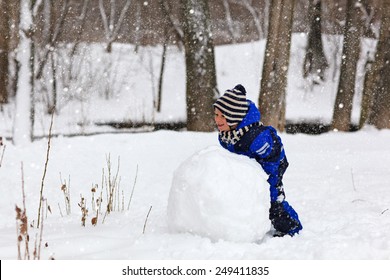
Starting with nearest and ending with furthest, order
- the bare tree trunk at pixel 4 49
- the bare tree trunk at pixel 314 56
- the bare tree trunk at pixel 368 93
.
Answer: the bare tree trunk at pixel 4 49 → the bare tree trunk at pixel 368 93 → the bare tree trunk at pixel 314 56

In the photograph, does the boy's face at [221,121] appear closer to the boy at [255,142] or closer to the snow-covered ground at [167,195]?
the boy at [255,142]

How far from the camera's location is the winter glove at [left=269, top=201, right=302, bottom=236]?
4.07 m

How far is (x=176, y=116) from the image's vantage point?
16891 millimetres

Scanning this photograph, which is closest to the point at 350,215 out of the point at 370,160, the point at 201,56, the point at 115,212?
the point at 115,212

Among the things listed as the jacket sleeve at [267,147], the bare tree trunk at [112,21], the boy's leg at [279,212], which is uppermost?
the bare tree trunk at [112,21]

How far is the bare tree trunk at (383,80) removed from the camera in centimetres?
1000

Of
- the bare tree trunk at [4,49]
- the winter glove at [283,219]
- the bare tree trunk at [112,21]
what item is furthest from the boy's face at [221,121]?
the bare tree trunk at [112,21]

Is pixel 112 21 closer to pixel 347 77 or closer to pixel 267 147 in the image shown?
pixel 347 77

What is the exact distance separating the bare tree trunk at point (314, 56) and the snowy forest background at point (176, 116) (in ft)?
0.17

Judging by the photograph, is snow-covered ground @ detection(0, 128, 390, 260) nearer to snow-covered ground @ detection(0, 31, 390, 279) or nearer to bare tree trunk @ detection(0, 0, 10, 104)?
snow-covered ground @ detection(0, 31, 390, 279)

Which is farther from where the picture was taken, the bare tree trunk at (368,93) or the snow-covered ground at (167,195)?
the bare tree trunk at (368,93)

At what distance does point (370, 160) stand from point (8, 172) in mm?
5646

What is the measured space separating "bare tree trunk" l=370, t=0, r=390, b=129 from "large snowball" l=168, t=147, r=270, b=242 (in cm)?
735

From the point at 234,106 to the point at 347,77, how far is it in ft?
25.7
